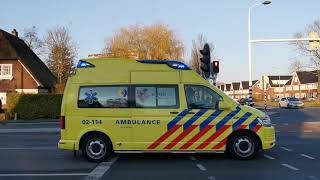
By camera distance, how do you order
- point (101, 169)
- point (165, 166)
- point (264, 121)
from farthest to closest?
point (264, 121) → point (165, 166) → point (101, 169)

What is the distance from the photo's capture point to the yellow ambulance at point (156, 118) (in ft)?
40.2

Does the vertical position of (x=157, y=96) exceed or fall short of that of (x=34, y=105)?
it exceeds it

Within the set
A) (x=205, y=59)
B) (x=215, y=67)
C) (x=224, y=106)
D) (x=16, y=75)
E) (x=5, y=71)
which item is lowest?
(x=224, y=106)

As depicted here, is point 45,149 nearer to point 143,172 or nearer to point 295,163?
point 143,172

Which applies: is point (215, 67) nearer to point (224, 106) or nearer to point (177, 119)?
point (224, 106)

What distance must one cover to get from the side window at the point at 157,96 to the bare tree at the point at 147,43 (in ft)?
144

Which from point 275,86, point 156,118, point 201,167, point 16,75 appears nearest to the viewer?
point 201,167

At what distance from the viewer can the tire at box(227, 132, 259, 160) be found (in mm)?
12266

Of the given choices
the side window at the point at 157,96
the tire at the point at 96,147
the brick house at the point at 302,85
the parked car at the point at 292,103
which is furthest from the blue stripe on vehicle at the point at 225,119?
the brick house at the point at 302,85

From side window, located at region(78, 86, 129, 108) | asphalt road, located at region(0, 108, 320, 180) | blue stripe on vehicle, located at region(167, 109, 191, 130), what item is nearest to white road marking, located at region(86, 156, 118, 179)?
asphalt road, located at region(0, 108, 320, 180)

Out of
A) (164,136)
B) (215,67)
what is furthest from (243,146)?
(215,67)

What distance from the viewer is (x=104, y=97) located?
40.7 feet

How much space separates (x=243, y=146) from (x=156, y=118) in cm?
222

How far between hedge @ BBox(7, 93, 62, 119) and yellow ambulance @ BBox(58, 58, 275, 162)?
29164 millimetres
